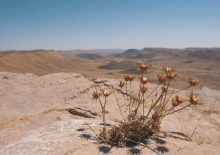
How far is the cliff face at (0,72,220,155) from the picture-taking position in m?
1.53

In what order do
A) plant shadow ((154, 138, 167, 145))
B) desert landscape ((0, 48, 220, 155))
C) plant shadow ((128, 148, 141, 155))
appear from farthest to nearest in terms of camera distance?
plant shadow ((154, 138, 167, 145))
desert landscape ((0, 48, 220, 155))
plant shadow ((128, 148, 141, 155))

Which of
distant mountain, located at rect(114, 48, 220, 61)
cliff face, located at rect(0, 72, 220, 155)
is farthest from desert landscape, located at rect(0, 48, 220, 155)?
distant mountain, located at rect(114, 48, 220, 61)

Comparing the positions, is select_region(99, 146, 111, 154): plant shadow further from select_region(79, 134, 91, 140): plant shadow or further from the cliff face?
select_region(79, 134, 91, 140): plant shadow

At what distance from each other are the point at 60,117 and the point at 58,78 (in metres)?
3.44

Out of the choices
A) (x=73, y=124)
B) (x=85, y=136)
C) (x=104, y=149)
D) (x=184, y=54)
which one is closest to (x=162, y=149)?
(x=104, y=149)

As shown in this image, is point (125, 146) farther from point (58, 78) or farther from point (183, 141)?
point (58, 78)

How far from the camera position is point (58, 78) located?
5980 millimetres

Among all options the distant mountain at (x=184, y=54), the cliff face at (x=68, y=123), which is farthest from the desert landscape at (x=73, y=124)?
the distant mountain at (x=184, y=54)

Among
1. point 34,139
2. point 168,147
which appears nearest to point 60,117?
point 34,139

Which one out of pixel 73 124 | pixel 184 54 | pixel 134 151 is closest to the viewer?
pixel 134 151

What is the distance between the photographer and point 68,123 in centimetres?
221

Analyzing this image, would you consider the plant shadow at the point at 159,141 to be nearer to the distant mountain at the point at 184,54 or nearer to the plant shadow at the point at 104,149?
the plant shadow at the point at 104,149

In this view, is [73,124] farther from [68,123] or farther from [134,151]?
[134,151]

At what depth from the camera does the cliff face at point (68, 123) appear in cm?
153
